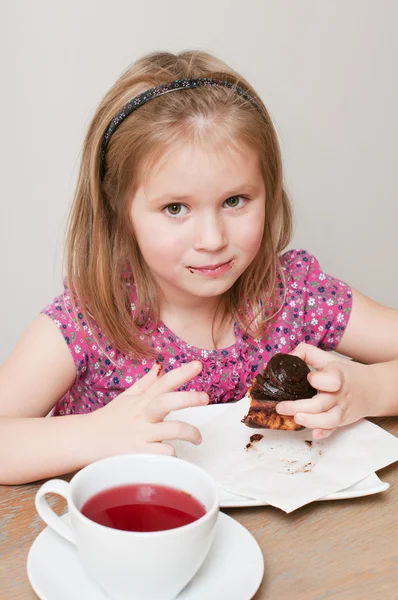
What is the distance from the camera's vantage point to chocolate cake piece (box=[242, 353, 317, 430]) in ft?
3.51

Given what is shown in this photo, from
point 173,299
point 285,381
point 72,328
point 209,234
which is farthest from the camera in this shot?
point 173,299

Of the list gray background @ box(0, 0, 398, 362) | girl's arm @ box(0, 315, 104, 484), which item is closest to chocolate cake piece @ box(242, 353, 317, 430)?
girl's arm @ box(0, 315, 104, 484)

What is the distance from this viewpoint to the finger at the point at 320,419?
1.04 metres

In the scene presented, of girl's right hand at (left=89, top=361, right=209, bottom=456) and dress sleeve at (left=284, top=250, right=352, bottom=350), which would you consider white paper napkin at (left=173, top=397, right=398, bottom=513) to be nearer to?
girl's right hand at (left=89, top=361, right=209, bottom=456)

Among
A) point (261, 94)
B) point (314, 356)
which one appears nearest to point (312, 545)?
point (314, 356)

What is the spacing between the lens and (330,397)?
1.08m

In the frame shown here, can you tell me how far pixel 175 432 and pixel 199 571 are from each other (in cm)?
23

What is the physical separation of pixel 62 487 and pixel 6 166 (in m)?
1.69

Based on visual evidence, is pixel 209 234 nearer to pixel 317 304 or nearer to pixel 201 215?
pixel 201 215

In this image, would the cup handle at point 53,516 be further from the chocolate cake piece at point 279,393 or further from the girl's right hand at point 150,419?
the chocolate cake piece at point 279,393

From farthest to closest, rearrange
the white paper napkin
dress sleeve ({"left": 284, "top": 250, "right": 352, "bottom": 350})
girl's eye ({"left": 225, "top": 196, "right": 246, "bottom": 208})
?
dress sleeve ({"left": 284, "top": 250, "right": 352, "bottom": 350}), girl's eye ({"left": 225, "top": 196, "right": 246, "bottom": 208}), the white paper napkin

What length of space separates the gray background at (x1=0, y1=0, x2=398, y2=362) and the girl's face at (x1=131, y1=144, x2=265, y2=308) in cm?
107

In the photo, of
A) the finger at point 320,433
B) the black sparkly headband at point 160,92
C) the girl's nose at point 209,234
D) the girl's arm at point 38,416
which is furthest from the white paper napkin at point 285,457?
the black sparkly headband at point 160,92

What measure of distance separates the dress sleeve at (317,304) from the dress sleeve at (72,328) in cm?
44
